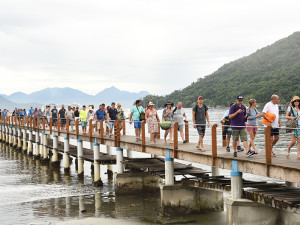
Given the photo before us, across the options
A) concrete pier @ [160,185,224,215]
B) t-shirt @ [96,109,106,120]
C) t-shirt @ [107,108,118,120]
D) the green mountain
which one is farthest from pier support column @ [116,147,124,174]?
the green mountain

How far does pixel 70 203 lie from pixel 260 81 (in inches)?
5983

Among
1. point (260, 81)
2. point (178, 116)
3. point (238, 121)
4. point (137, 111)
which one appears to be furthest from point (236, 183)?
point (260, 81)

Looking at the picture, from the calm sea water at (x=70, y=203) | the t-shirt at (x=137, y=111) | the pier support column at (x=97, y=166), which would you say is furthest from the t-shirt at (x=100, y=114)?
the t-shirt at (x=137, y=111)

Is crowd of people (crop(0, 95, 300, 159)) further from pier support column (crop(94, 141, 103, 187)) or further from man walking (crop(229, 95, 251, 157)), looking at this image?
pier support column (crop(94, 141, 103, 187))

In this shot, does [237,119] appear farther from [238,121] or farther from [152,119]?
[152,119]

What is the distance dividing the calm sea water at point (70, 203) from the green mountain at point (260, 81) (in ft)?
391

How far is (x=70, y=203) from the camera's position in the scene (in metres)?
17.3

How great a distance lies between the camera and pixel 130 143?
17.3 m

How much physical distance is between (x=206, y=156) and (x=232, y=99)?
500 ft

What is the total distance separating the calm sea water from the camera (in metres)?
14.3

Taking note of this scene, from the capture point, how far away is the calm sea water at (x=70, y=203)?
14.3 meters

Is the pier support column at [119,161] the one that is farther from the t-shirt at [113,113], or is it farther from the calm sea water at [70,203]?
the t-shirt at [113,113]

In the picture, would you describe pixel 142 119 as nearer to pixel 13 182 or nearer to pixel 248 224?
pixel 248 224

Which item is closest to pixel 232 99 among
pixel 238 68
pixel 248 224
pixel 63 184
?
pixel 238 68
